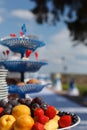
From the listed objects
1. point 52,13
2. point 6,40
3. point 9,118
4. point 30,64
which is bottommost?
point 9,118

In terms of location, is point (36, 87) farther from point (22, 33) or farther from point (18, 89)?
point (22, 33)

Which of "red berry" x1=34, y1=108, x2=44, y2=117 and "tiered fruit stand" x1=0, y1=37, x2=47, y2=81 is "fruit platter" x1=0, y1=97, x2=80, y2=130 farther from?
"tiered fruit stand" x1=0, y1=37, x2=47, y2=81

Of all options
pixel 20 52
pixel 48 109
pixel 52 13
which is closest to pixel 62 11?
pixel 52 13

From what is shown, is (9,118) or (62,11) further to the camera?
(62,11)

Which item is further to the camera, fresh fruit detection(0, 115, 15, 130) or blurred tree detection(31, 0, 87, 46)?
blurred tree detection(31, 0, 87, 46)

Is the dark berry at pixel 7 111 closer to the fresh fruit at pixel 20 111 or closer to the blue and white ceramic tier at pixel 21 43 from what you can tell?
the fresh fruit at pixel 20 111

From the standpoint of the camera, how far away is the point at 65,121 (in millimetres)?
926

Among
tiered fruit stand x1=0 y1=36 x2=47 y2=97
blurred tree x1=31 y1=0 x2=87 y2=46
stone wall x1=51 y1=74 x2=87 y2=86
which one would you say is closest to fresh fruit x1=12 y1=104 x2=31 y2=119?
tiered fruit stand x1=0 y1=36 x2=47 y2=97

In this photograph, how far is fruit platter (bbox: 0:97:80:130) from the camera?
871mm

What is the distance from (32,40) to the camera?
1554 millimetres

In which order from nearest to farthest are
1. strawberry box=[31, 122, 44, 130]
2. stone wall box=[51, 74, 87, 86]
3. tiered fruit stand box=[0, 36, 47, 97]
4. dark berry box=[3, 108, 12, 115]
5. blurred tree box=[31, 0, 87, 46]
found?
1. strawberry box=[31, 122, 44, 130]
2. dark berry box=[3, 108, 12, 115]
3. tiered fruit stand box=[0, 36, 47, 97]
4. blurred tree box=[31, 0, 87, 46]
5. stone wall box=[51, 74, 87, 86]

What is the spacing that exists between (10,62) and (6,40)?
9 cm

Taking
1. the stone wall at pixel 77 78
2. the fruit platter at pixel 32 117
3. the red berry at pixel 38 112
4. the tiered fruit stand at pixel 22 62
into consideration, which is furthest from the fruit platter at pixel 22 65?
A: the stone wall at pixel 77 78

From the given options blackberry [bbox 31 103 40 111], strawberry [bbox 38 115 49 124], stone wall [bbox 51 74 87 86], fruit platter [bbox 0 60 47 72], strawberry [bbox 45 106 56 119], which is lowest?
stone wall [bbox 51 74 87 86]
